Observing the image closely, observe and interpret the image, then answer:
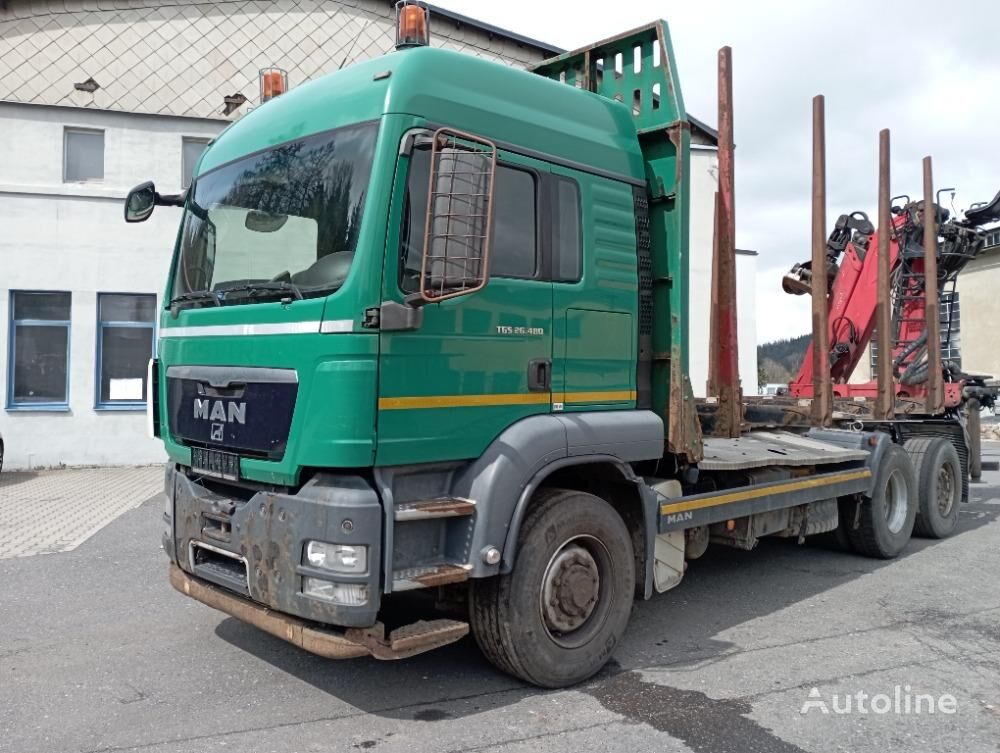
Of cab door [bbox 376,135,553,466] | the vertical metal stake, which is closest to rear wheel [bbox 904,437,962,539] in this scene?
the vertical metal stake

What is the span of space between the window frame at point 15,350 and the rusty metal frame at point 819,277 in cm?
1168

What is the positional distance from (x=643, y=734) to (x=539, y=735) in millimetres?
477

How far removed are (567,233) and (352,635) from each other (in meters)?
2.34

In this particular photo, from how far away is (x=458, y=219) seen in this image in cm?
380

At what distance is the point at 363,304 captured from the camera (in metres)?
3.68

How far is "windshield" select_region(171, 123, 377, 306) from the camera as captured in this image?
12.7 ft

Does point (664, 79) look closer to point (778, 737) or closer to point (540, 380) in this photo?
point (540, 380)

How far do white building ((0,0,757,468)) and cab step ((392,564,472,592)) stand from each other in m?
9.94

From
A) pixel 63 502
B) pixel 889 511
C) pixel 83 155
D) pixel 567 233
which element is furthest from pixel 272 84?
pixel 83 155

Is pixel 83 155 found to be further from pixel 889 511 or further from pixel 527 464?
pixel 889 511

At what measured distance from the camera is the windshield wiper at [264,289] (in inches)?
155

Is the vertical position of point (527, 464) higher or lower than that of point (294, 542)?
higher

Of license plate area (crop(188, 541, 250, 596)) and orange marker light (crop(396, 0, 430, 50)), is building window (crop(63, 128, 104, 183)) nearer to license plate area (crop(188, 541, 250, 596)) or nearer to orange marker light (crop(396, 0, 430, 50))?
orange marker light (crop(396, 0, 430, 50))

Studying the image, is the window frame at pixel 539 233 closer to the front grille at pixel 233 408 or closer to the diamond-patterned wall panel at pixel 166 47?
the front grille at pixel 233 408
